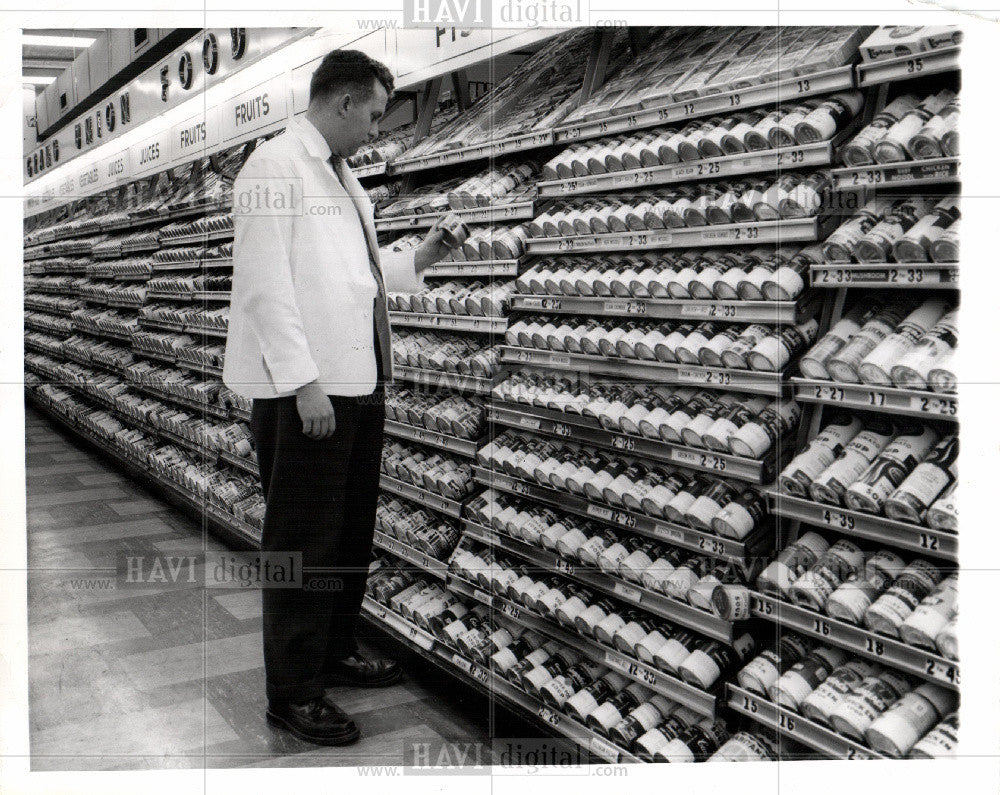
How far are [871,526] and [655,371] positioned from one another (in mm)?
766

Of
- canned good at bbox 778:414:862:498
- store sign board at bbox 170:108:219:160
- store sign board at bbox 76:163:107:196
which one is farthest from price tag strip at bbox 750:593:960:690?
store sign board at bbox 76:163:107:196

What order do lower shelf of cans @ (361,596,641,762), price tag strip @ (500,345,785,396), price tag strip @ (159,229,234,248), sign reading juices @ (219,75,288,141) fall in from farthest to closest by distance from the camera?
price tag strip @ (159,229,234,248)
sign reading juices @ (219,75,288,141)
lower shelf of cans @ (361,596,641,762)
price tag strip @ (500,345,785,396)

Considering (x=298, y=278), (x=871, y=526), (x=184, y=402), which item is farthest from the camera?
(x=184, y=402)

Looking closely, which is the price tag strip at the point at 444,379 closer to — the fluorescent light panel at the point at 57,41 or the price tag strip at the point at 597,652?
the price tag strip at the point at 597,652

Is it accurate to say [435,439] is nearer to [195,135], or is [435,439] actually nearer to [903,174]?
[903,174]

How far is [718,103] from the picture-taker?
7.52 feet

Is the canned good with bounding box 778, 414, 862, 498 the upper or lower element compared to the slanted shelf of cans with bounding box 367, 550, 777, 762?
upper

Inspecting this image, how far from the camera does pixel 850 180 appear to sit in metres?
2.00

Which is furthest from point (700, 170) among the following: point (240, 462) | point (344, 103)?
point (240, 462)

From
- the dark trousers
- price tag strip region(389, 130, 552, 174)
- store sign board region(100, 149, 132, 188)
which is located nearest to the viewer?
the dark trousers

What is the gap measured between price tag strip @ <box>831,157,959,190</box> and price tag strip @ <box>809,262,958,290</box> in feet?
0.59

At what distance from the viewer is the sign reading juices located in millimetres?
3926

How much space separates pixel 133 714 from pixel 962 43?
3047 mm
